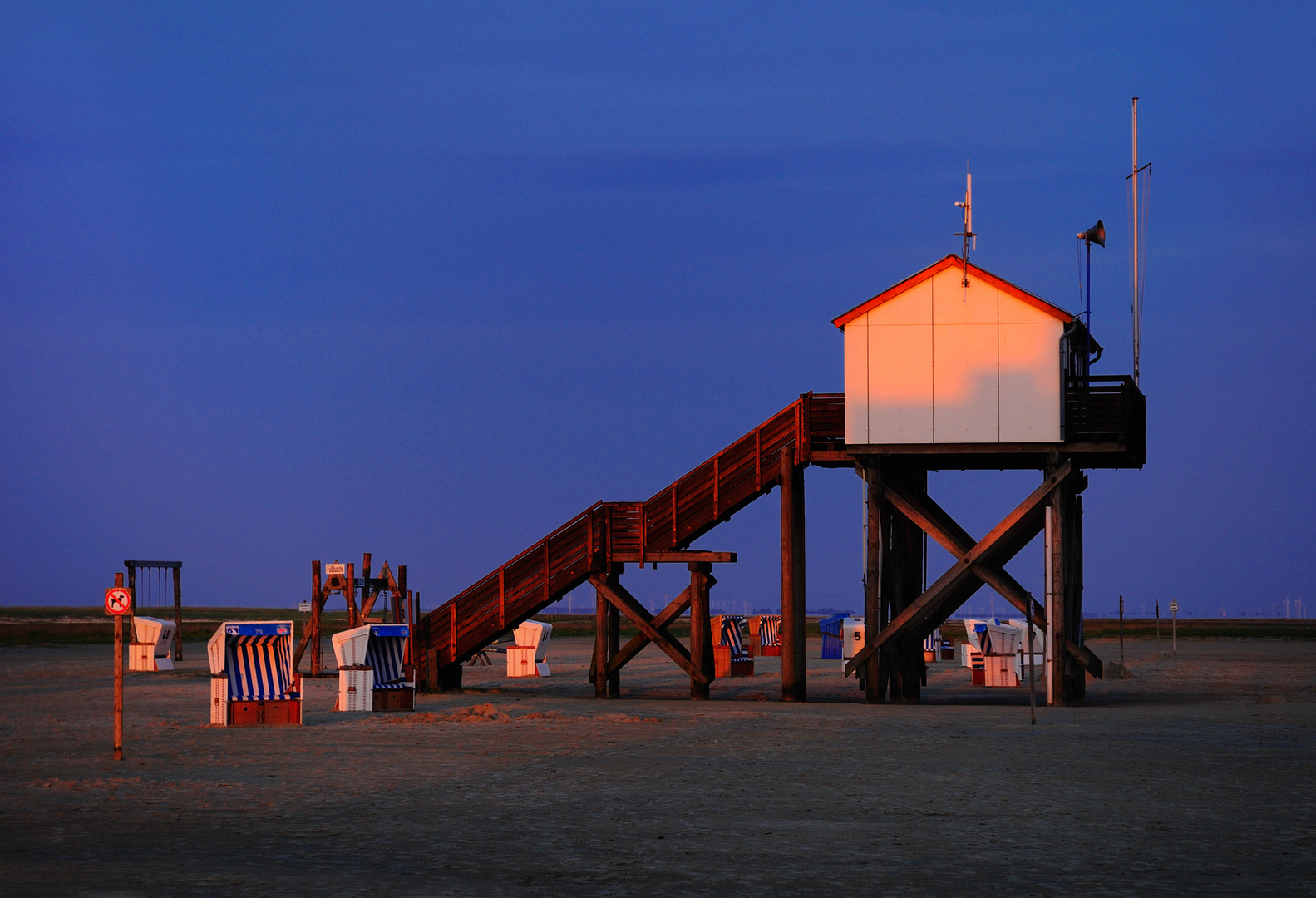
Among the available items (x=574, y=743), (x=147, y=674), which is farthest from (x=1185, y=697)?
(x=147, y=674)

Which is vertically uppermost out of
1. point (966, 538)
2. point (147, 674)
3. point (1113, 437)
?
point (1113, 437)

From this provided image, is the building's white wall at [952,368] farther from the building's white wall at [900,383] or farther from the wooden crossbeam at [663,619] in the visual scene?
the wooden crossbeam at [663,619]

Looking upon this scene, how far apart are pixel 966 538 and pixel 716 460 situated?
5685 millimetres

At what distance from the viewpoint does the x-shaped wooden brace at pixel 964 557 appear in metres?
30.0

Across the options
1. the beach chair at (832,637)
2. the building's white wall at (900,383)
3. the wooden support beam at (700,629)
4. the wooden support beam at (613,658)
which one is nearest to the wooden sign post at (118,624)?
the wooden support beam at (700,629)

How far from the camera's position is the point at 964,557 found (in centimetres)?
3031

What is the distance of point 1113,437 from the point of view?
2997cm

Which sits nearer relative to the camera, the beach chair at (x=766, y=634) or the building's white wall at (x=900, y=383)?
the building's white wall at (x=900, y=383)

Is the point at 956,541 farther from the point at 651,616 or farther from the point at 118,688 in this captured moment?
the point at 118,688

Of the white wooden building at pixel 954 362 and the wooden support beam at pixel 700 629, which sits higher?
the white wooden building at pixel 954 362

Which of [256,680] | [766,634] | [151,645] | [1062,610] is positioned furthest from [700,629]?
[766,634]

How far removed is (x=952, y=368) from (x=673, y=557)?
7.39 m

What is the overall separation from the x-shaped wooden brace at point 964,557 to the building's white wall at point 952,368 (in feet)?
4.39

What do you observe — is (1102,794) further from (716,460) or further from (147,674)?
(147,674)
